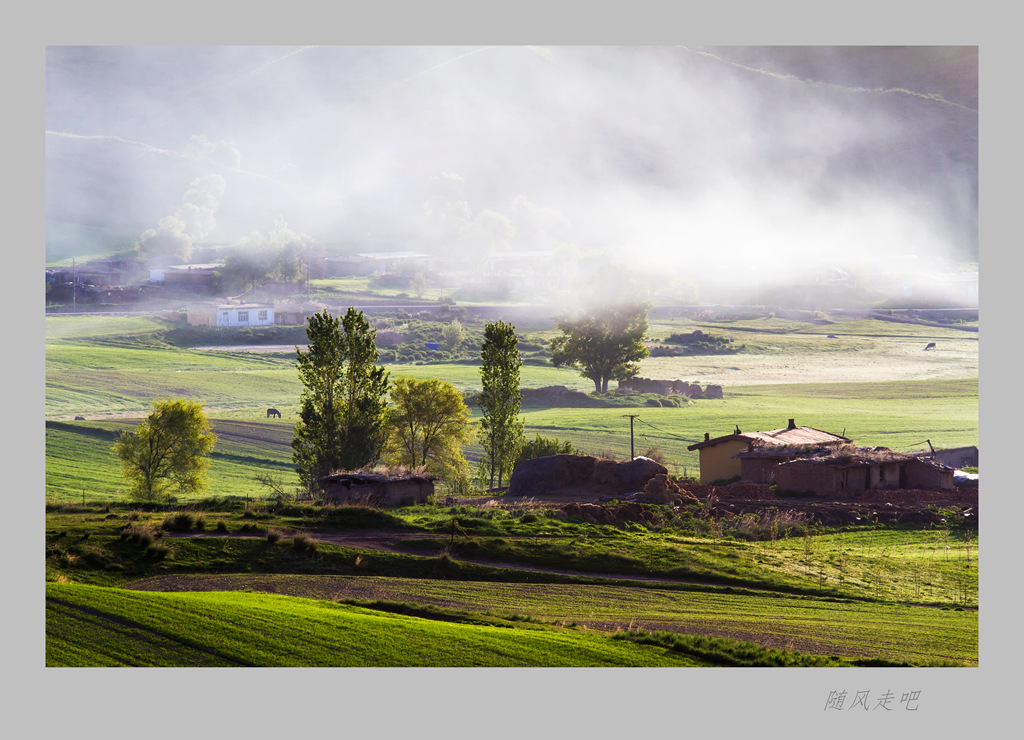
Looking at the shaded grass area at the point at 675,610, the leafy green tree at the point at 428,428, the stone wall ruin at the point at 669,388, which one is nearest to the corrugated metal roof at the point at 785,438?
the leafy green tree at the point at 428,428

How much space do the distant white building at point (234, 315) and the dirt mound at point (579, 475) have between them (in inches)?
2168

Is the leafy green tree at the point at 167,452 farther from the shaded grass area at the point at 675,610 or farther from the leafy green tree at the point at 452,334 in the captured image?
the leafy green tree at the point at 452,334

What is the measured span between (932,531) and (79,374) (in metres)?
60.3

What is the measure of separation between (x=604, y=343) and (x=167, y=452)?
161ft

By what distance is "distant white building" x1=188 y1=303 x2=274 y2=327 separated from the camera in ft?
296

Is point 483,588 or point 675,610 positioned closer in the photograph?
point 675,610

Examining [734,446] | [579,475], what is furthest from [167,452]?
[734,446]

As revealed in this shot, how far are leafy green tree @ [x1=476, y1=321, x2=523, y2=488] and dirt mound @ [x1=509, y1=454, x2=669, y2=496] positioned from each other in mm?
2948

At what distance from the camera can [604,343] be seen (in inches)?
3455

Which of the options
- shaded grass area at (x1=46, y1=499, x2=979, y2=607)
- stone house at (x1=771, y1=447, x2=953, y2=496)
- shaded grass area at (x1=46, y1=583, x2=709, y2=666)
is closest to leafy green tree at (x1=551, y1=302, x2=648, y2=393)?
stone house at (x1=771, y1=447, x2=953, y2=496)

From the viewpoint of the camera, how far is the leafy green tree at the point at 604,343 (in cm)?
8694

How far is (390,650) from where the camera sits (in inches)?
775

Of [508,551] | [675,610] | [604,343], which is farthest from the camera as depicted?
[604,343]

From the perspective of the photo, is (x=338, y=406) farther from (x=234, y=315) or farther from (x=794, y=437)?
(x=234, y=315)
